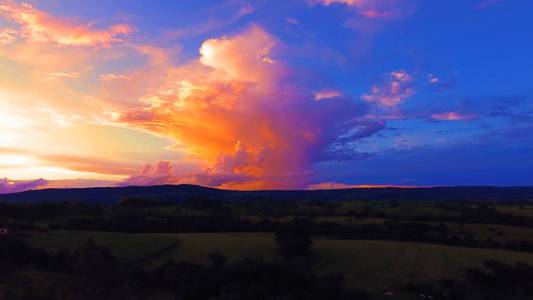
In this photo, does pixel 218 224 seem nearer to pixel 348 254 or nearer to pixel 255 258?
pixel 348 254

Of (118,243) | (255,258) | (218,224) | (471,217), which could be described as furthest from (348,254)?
(471,217)

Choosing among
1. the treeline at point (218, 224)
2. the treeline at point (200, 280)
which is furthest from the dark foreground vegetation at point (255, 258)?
the treeline at point (218, 224)

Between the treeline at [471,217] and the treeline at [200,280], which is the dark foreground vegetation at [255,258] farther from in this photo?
the treeline at [471,217]

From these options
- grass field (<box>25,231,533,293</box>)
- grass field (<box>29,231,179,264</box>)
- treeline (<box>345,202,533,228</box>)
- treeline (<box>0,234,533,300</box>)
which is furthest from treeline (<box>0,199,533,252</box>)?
treeline (<box>0,234,533,300</box>)

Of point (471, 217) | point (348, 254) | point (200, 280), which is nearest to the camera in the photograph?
point (200, 280)

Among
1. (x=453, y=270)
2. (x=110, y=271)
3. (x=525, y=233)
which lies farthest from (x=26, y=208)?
(x=525, y=233)

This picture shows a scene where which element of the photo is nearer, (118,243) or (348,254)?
(348,254)

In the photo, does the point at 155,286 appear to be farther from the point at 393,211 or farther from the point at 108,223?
the point at 393,211
